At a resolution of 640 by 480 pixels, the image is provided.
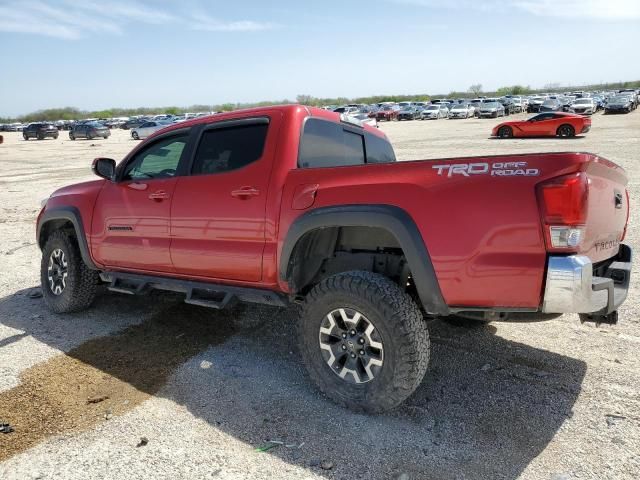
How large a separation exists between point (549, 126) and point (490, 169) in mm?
26171

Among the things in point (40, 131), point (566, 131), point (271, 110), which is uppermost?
point (40, 131)

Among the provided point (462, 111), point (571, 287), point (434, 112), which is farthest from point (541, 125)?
point (434, 112)

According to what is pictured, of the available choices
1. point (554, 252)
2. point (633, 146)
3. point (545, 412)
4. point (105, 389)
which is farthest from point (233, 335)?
point (633, 146)

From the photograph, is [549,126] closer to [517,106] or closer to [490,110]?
[490,110]

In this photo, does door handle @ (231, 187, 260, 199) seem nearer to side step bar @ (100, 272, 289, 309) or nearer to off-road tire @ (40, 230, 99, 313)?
side step bar @ (100, 272, 289, 309)

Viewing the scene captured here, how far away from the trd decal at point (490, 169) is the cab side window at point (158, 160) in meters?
2.37

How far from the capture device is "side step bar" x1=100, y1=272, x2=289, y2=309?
3664 mm

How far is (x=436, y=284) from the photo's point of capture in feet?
9.53

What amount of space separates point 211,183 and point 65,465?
207cm

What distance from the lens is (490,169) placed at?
2.69 m

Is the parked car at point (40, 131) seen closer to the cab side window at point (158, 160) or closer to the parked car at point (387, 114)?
the parked car at point (387, 114)

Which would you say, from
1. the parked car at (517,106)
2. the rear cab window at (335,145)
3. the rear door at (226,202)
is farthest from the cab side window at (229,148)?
the parked car at (517,106)

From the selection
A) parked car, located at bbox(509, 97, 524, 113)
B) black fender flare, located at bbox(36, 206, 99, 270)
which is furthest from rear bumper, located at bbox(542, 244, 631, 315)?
parked car, located at bbox(509, 97, 524, 113)

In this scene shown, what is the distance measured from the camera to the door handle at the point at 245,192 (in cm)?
357
